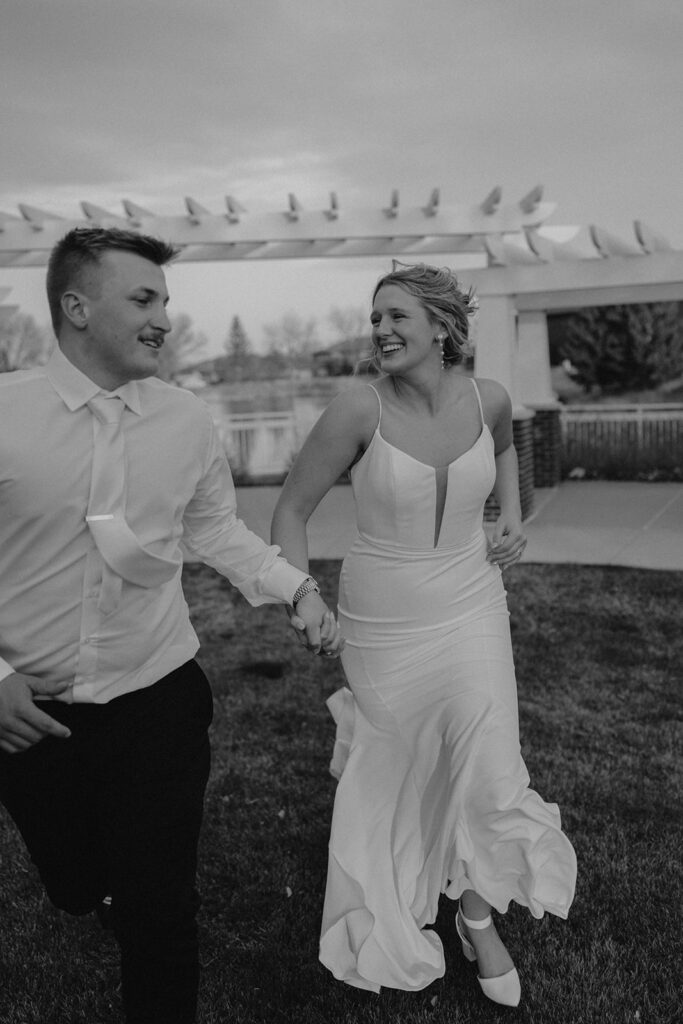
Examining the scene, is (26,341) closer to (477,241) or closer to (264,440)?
(264,440)

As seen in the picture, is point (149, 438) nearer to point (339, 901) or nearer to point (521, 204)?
point (339, 901)

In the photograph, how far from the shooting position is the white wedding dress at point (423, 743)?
2.77 m

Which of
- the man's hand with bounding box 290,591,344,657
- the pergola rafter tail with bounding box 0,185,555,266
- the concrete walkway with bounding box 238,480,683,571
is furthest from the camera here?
the pergola rafter tail with bounding box 0,185,555,266

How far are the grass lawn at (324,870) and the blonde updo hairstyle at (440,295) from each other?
2059 mm

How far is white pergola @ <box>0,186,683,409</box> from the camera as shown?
10406 millimetres

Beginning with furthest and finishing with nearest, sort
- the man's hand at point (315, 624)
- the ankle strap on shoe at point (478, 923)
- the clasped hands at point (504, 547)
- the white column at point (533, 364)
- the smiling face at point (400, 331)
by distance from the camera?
the white column at point (533, 364) < the clasped hands at point (504, 547) < the smiling face at point (400, 331) < the ankle strap on shoe at point (478, 923) < the man's hand at point (315, 624)

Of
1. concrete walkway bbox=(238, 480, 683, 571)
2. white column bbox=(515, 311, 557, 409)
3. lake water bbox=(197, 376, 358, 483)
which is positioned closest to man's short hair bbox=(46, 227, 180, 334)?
concrete walkway bbox=(238, 480, 683, 571)

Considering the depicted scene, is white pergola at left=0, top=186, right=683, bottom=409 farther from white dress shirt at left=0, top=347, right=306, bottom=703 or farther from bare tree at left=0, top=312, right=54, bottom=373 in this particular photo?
bare tree at left=0, top=312, right=54, bottom=373

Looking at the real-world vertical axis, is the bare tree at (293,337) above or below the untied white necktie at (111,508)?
below

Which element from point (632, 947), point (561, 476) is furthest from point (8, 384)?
point (561, 476)

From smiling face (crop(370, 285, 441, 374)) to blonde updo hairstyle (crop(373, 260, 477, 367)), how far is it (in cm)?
3

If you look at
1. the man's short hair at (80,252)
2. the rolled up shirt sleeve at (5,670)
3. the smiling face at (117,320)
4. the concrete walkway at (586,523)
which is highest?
the man's short hair at (80,252)

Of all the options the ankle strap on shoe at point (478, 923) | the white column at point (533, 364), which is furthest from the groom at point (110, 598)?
the white column at point (533, 364)

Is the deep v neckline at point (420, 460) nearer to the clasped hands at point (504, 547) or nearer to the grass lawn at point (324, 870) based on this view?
the clasped hands at point (504, 547)
